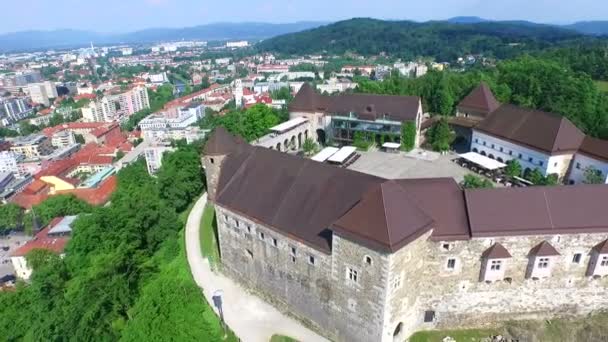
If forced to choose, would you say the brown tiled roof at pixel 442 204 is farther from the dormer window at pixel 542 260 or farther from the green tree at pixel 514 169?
the green tree at pixel 514 169

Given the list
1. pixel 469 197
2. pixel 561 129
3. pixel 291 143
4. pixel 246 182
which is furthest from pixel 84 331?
pixel 561 129

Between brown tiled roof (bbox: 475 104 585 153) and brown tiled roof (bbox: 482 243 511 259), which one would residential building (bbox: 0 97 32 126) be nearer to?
brown tiled roof (bbox: 475 104 585 153)

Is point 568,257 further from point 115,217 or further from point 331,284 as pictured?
point 115,217

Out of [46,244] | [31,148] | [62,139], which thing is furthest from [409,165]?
[62,139]

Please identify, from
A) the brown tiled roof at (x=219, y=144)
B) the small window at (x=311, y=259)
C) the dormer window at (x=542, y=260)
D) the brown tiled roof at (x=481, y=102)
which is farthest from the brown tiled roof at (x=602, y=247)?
the brown tiled roof at (x=481, y=102)

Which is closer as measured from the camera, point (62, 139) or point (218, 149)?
point (218, 149)

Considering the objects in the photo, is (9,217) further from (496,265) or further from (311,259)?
(496,265)

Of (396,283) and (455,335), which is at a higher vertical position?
(396,283)
